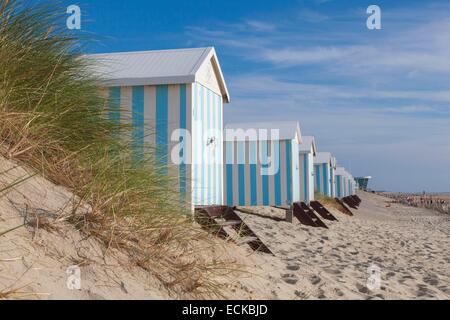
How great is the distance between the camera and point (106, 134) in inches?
167

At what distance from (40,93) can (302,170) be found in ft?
38.5

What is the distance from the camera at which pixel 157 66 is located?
644 cm

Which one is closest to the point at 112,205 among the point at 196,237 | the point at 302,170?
the point at 196,237

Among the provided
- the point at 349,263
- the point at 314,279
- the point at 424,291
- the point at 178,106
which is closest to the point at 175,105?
the point at 178,106

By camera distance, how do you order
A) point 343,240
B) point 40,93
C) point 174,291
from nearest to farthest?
point 174,291
point 40,93
point 343,240

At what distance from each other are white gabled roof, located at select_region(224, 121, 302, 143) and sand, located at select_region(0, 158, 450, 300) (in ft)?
8.69

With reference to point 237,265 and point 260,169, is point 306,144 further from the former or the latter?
point 237,265

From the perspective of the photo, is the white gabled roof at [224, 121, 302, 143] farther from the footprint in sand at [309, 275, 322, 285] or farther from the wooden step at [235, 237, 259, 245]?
the footprint in sand at [309, 275, 322, 285]

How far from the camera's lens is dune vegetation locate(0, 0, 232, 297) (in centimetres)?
339

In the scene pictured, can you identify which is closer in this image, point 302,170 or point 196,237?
point 196,237

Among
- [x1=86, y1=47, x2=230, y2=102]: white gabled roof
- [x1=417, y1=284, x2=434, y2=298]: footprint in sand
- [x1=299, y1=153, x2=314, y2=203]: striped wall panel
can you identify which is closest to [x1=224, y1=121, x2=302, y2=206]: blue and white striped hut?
[x1=299, y1=153, x2=314, y2=203]: striped wall panel

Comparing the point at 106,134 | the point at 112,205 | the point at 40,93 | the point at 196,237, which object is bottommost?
the point at 196,237

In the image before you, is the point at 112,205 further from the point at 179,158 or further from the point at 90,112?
the point at 179,158

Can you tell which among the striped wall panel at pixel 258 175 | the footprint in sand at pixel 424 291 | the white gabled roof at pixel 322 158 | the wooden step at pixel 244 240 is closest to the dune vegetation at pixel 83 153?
the wooden step at pixel 244 240
